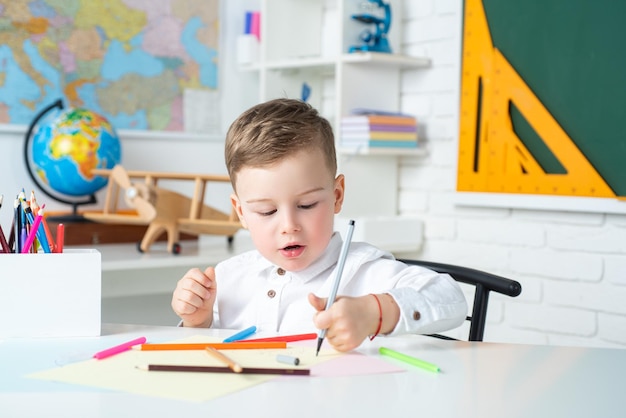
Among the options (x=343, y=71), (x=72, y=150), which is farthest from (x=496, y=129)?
(x=72, y=150)

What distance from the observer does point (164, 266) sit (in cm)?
226

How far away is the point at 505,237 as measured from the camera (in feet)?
8.36

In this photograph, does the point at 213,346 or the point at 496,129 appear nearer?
the point at 213,346

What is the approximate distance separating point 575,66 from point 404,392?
1.75 metres

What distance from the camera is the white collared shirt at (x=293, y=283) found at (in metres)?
1.24

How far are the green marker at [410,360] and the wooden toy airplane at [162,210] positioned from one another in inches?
55.5

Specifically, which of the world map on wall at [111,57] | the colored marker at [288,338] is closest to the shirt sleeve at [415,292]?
the colored marker at [288,338]

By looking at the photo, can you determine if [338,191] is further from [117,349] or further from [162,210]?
[162,210]

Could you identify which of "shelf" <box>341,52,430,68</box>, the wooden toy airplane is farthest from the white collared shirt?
"shelf" <box>341,52,430,68</box>

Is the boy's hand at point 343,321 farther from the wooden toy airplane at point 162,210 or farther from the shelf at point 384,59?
the shelf at point 384,59

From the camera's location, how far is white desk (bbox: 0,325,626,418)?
76 cm

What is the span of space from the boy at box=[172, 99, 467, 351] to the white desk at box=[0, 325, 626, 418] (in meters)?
0.07

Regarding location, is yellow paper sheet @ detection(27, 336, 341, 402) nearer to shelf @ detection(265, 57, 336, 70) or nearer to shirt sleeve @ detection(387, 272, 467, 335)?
shirt sleeve @ detection(387, 272, 467, 335)

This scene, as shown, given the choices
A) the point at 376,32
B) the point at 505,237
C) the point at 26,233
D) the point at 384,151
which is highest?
the point at 376,32
